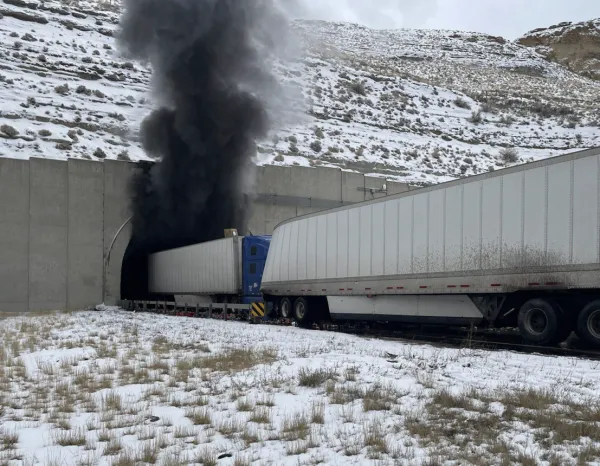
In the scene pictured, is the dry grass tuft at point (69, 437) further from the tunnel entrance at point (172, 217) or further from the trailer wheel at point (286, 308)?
the tunnel entrance at point (172, 217)

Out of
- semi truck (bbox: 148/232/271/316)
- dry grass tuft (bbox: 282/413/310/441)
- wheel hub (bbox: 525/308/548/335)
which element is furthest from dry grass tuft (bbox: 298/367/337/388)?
semi truck (bbox: 148/232/271/316)

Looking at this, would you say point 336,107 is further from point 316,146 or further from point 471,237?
point 471,237

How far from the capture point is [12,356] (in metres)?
12.2

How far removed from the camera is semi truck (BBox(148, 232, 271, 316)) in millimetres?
25062

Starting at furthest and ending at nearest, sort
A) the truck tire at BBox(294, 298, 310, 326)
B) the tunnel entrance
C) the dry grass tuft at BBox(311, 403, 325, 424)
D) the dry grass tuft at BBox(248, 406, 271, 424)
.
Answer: the tunnel entrance → the truck tire at BBox(294, 298, 310, 326) → the dry grass tuft at BBox(248, 406, 271, 424) → the dry grass tuft at BBox(311, 403, 325, 424)

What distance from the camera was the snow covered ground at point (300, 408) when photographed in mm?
5754

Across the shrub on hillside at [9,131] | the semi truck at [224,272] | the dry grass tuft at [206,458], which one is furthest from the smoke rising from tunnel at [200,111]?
the dry grass tuft at [206,458]

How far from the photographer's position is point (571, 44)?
11156cm

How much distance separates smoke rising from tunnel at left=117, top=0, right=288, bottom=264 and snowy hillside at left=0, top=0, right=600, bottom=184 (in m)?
5.72

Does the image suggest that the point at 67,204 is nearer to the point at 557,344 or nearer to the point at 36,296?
the point at 36,296

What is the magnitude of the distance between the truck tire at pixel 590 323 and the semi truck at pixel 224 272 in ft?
40.1

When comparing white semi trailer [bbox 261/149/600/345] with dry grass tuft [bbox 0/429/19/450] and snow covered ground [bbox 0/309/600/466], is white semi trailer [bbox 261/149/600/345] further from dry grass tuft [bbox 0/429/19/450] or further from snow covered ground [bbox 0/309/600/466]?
dry grass tuft [bbox 0/429/19/450]

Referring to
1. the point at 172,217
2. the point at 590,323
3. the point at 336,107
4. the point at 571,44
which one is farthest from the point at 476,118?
the point at 571,44

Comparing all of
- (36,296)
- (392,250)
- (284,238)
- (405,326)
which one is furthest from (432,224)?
(36,296)
